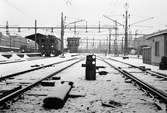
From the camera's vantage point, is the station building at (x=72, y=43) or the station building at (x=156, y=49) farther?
the station building at (x=72, y=43)

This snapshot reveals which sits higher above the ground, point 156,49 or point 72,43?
point 72,43

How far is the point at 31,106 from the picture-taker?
5.18 meters

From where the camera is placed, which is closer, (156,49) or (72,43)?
(156,49)

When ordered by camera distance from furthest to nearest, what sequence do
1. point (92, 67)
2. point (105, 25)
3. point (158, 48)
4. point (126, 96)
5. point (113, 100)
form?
1. point (105, 25)
2. point (158, 48)
3. point (92, 67)
4. point (126, 96)
5. point (113, 100)

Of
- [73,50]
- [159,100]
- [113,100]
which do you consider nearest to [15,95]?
[113,100]

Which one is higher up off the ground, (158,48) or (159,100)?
(158,48)

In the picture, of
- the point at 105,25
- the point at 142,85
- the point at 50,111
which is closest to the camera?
the point at 50,111

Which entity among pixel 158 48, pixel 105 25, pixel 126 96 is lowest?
pixel 126 96

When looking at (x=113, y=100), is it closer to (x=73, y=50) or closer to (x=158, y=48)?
(x=158, y=48)

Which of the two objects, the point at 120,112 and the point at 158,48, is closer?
the point at 120,112

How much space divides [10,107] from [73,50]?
2951 inches

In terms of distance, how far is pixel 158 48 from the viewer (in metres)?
20.5

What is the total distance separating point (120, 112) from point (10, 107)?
246 cm

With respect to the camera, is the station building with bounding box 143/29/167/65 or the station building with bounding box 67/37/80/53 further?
the station building with bounding box 67/37/80/53
